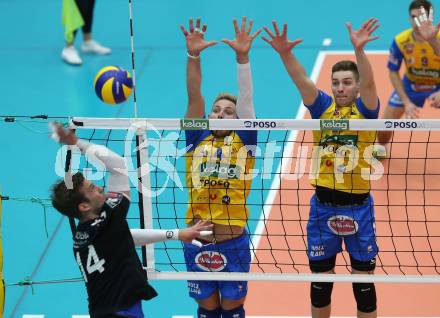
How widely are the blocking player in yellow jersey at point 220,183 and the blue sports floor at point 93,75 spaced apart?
4.01ft

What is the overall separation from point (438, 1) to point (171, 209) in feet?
22.7

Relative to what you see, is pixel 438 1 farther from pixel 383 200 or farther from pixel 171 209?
pixel 171 209

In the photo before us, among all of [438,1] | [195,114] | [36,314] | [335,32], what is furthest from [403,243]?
[438,1]

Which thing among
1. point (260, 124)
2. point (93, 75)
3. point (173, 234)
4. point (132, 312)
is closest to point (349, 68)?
point (260, 124)

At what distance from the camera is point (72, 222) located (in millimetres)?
5078

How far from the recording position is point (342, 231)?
551cm

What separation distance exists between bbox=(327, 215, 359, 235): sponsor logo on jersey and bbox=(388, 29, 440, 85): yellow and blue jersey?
3.39m

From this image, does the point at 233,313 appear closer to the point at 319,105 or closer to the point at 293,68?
the point at 319,105

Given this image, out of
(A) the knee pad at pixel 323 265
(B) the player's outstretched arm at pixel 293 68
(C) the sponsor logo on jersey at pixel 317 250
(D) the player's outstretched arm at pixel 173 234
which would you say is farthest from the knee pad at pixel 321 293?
(B) the player's outstretched arm at pixel 293 68

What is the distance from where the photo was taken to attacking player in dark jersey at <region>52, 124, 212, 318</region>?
4.68 meters

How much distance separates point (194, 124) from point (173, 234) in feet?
2.40

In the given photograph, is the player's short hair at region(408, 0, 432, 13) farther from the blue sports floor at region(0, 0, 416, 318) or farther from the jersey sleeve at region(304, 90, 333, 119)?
the jersey sleeve at region(304, 90, 333, 119)

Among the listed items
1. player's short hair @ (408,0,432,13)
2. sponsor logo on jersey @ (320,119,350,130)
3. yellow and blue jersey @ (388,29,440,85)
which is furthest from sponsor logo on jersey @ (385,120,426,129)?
yellow and blue jersey @ (388,29,440,85)

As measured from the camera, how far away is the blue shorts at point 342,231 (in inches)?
216
